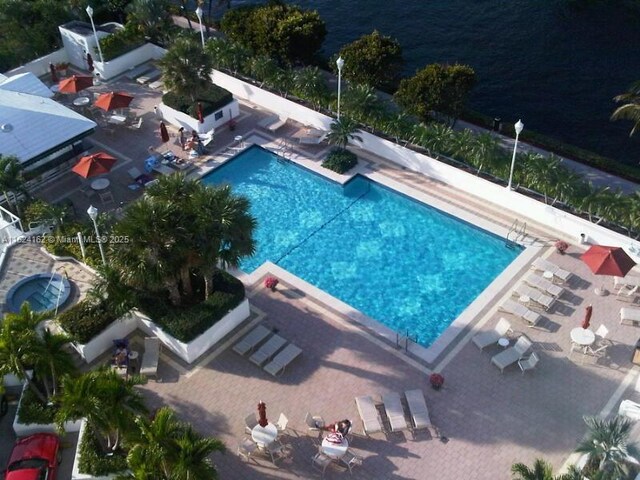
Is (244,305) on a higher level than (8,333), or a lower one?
lower

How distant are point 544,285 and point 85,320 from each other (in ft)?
57.3

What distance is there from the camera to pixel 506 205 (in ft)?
102

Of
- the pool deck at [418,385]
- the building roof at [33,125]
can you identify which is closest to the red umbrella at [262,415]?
the pool deck at [418,385]

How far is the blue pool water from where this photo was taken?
90.4 feet

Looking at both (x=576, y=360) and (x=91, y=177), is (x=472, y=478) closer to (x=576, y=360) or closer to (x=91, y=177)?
(x=576, y=360)

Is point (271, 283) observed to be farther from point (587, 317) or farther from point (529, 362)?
point (587, 317)

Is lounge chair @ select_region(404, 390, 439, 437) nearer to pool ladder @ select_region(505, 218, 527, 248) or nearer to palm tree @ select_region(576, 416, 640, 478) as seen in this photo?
palm tree @ select_region(576, 416, 640, 478)

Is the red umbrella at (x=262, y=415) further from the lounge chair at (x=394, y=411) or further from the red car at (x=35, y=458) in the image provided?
the red car at (x=35, y=458)

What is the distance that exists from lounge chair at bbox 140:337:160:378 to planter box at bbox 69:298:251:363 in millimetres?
401

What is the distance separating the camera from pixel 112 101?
3572 cm

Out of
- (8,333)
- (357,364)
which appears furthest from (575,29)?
(8,333)

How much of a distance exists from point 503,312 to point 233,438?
11374 millimetres

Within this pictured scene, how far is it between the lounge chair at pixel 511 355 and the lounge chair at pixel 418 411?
10.1 feet

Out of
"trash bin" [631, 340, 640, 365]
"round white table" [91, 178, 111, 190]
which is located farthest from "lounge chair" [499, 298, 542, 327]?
"round white table" [91, 178, 111, 190]
